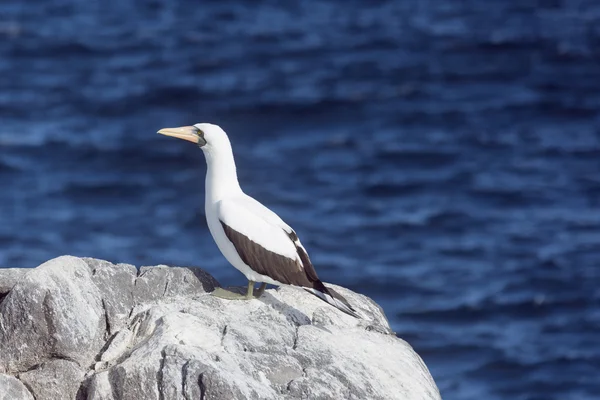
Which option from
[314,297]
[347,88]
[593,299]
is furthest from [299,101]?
[314,297]

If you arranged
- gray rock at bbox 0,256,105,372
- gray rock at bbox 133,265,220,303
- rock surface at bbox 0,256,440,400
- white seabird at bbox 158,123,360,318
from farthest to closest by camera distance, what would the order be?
1. white seabird at bbox 158,123,360,318
2. gray rock at bbox 133,265,220,303
3. gray rock at bbox 0,256,105,372
4. rock surface at bbox 0,256,440,400

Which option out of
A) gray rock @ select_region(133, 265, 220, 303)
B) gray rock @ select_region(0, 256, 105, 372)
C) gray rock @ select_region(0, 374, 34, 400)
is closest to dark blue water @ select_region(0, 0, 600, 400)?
gray rock @ select_region(133, 265, 220, 303)

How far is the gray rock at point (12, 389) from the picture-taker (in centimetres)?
852

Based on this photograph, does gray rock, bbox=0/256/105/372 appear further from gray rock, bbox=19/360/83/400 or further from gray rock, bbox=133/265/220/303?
gray rock, bbox=133/265/220/303

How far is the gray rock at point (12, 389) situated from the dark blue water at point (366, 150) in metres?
9.79

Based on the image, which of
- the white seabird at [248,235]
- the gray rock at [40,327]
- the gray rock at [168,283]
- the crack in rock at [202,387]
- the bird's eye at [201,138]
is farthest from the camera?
the bird's eye at [201,138]

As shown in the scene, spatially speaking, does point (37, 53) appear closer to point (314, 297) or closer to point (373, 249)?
point (373, 249)

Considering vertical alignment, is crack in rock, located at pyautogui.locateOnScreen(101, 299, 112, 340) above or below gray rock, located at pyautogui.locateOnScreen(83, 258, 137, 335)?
below

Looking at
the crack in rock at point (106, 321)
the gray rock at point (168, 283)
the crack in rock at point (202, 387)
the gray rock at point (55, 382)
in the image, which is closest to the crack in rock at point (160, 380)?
the crack in rock at point (202, 387)

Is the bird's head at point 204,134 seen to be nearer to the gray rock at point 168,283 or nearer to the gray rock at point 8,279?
the gray rock at point 168,283

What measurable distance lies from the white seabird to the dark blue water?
8006 mm

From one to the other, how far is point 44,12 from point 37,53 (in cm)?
382

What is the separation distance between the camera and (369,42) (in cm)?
3238

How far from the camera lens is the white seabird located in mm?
9883
